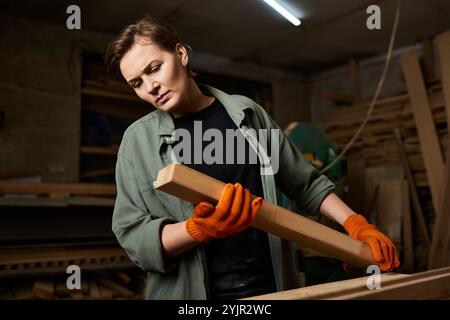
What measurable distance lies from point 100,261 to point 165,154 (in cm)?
219

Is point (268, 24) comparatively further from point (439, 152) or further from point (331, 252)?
point (331, 252)

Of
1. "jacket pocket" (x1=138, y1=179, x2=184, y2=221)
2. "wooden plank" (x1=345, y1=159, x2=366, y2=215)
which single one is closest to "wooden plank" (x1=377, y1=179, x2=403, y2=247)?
"wooden plank" (x1=345, y1=159, x2=366, y2=215)

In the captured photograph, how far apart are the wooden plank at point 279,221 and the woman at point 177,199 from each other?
0.29 feet

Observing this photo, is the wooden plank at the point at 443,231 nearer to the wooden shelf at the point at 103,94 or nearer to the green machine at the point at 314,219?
the green machine at the point at 314,219

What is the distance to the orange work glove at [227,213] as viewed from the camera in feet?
3.21

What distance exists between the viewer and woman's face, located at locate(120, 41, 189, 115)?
1232 mm

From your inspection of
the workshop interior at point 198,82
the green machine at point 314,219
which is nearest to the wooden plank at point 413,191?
the workshop interior at point 198,82

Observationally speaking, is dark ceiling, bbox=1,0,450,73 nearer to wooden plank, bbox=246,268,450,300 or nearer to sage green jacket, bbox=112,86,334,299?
sage green jacket, bbox=112,86,334,299

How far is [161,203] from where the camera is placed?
1263 millimetres

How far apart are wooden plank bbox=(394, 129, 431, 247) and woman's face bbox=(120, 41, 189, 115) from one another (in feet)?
10.8

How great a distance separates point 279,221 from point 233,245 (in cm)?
31

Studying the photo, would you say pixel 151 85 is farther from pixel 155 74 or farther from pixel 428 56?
pixel 428 56

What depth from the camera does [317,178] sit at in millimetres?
1452

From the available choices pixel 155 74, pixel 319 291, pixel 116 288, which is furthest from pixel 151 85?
pixel 116 288
